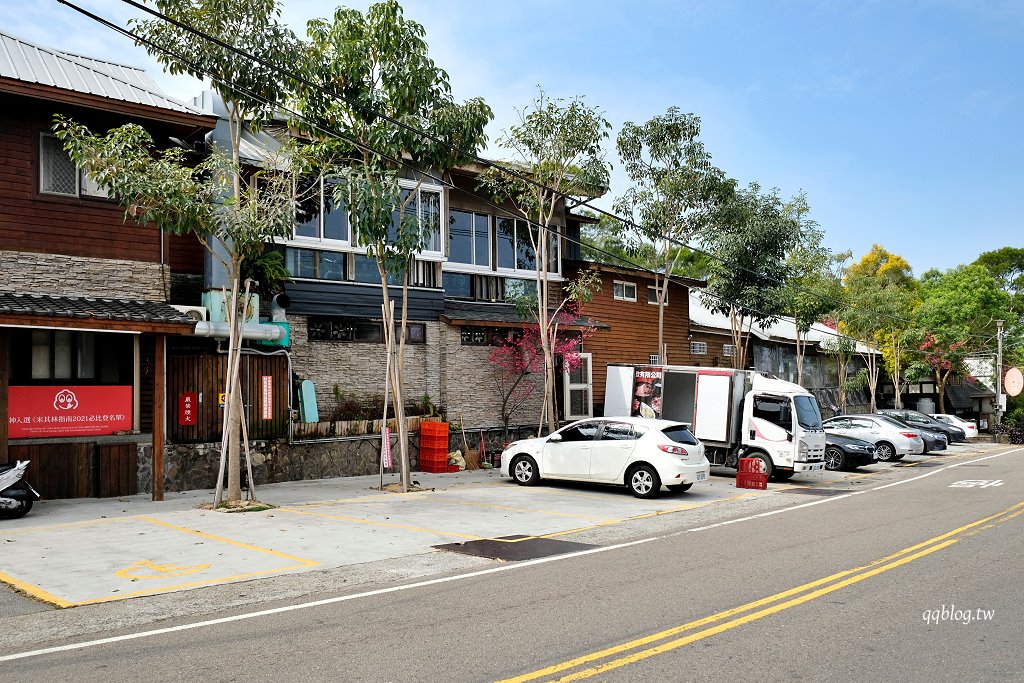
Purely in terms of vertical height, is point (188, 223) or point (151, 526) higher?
point (188, 223)

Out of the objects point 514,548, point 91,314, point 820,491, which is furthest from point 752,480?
point 91,314

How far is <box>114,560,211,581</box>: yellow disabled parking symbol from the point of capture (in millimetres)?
9617

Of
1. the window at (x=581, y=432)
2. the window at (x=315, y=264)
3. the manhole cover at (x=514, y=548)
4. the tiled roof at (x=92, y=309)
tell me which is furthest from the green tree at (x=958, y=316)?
the tiled roof at (x=92, y=309)

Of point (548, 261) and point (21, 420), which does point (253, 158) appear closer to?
point (21, 420)

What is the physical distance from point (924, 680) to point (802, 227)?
29073mm

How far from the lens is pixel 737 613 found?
24.8 feet

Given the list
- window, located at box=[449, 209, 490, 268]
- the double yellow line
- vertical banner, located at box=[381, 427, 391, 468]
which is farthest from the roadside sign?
the double yellow line

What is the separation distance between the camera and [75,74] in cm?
1728

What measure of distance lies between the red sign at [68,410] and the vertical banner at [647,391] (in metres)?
13.2

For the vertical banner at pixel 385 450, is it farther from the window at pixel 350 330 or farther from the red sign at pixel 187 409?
the window at pixel 350 330

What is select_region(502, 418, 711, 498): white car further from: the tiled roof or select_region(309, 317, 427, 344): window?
the tiled roof

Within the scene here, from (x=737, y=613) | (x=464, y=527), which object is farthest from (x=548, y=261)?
(x=737, y=613)

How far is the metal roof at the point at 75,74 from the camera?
642 inches

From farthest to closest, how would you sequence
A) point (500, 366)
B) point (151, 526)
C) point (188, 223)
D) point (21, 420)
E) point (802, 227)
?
point (802, 227), point (500, 366), point (21, 420), point (188, 223), point (151, 526)
